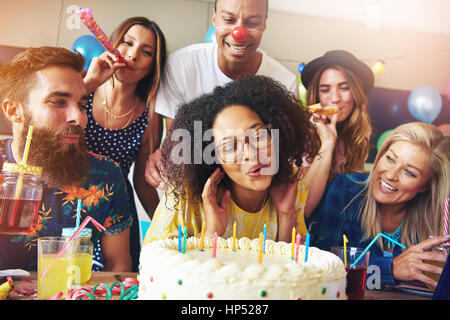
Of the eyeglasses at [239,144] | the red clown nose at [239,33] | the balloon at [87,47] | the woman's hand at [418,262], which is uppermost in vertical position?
the red clown nose at [239,33]

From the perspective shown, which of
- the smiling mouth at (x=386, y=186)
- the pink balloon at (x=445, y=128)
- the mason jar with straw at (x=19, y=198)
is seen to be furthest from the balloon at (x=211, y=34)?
the pink balloon at (x=445, y=128)

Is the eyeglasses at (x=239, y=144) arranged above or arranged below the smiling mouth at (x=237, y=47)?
below

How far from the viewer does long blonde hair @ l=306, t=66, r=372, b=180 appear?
2465mm

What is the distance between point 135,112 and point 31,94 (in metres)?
0.51

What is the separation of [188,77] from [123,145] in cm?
52

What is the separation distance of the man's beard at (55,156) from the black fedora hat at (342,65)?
1336 millimetres

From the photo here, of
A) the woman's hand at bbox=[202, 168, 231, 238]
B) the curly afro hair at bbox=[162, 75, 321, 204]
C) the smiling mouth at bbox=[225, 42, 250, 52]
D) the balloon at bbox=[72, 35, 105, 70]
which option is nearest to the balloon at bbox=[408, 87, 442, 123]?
the curly afro hair at bbox=[162, 75, 321, 204]

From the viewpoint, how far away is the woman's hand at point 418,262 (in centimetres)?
228

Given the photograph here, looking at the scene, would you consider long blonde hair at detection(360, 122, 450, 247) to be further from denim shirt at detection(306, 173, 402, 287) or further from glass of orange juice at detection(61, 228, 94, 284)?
glass of orange juice at detection(61, 228, 94, 284)

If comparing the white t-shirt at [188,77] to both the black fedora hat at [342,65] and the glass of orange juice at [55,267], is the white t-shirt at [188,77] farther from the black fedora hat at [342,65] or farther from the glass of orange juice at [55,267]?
the glass of orange juice at [55,267]

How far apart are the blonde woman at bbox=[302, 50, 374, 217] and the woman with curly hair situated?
282mm

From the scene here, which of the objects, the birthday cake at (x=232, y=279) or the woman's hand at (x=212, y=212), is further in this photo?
the woman's hand at (x=212, y=212)

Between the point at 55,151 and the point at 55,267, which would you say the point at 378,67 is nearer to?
the point at 55,151

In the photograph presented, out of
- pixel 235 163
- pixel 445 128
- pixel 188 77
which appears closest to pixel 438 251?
pixel 445 128
